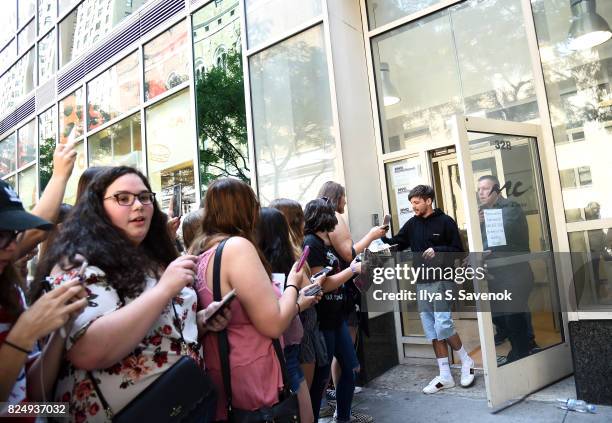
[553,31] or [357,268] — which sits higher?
[553,31]

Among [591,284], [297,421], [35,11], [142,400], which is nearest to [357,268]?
[297,421]

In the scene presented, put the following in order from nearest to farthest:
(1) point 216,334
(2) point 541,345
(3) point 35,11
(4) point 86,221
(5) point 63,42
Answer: (4) point 86,221 → (1) point 216,334 → (2) point 541,345 → (5) point 63,42 → (3) point 35,11

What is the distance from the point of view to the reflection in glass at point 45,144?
34.5 feet

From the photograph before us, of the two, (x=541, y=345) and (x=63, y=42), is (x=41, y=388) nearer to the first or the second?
(x=541, y=345)

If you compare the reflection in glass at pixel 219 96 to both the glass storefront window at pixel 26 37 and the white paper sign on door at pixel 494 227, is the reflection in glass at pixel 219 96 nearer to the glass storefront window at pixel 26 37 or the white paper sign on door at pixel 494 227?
the white paper sign on door at pixel 494 227

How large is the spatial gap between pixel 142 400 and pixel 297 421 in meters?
0.78

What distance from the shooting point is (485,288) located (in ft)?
11.9

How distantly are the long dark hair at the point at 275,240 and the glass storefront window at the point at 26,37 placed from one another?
39.2 feet

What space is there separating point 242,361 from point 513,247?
290 centimetres

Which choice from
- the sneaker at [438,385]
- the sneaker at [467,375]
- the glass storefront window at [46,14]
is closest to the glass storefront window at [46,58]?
the glass storefront window at [46,14]

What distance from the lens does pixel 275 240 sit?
2.64 m

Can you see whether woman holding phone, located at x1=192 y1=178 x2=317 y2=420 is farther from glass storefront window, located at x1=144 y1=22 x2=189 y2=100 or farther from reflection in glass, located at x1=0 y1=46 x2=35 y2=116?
reflection in glass, located at x1=0 y1=46 x2=35 y2=116

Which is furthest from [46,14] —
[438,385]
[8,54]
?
[438,385]

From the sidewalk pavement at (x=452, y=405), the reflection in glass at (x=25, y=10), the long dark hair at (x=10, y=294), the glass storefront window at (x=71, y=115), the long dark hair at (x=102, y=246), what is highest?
the reflection in glass at (x=25, y=10)
